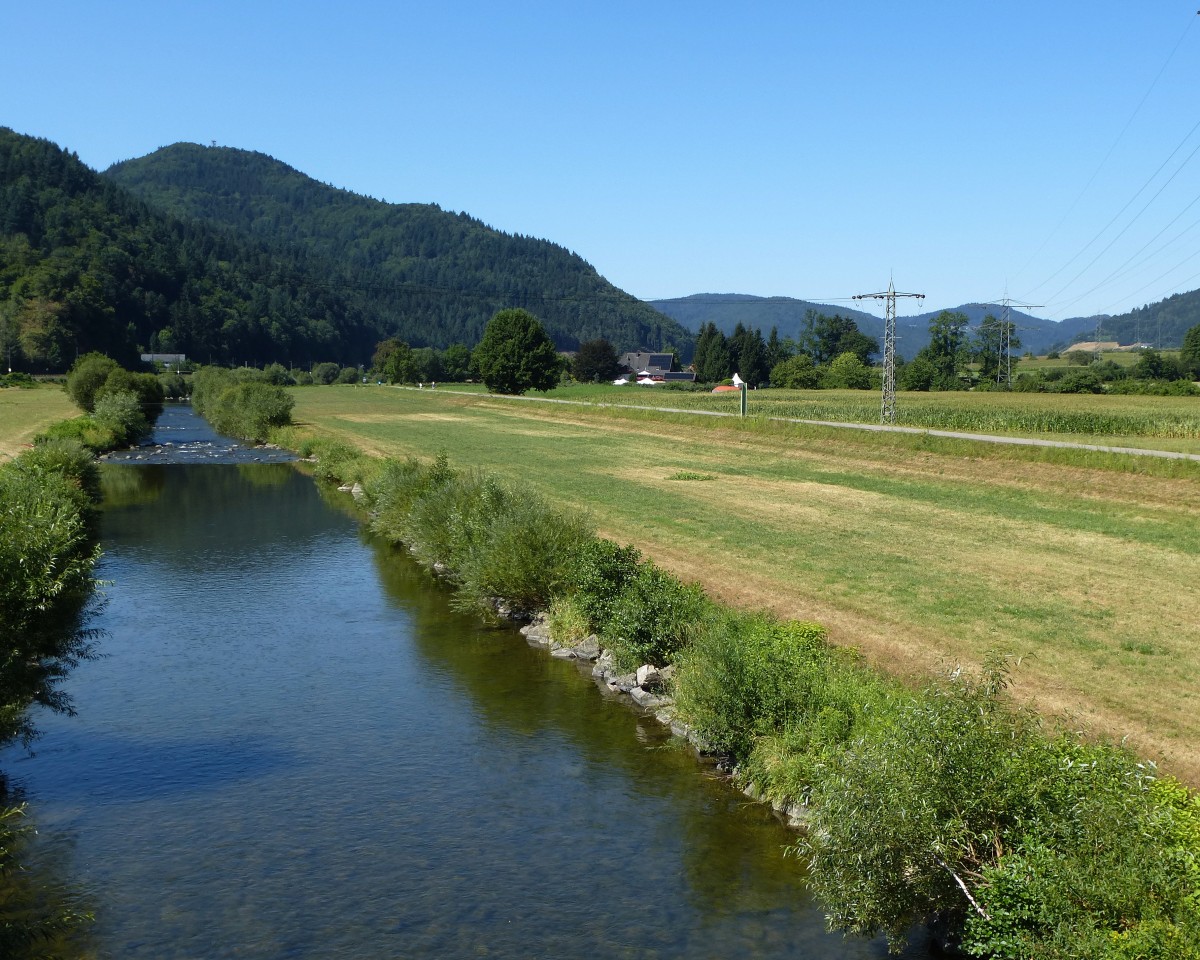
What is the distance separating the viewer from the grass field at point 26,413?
58088 millimetres

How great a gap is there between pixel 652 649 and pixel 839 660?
373cm

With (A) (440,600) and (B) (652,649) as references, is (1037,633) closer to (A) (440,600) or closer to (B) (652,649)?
(B) (652,649)

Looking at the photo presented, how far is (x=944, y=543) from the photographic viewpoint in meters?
28.5

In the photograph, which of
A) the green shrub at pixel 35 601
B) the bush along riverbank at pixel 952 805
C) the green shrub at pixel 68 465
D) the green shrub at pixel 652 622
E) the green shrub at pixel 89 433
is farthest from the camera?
the green shrub at pixel 89 433

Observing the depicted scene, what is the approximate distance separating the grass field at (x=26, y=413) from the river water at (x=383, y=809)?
35.2 m

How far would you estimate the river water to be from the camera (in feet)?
37.8

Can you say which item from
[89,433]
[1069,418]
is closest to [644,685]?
[1069,418]

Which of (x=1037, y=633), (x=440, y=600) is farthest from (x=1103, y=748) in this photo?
(x=440, y=600)

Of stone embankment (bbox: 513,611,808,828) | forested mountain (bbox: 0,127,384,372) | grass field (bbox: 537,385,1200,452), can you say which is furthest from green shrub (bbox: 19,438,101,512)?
forested mountain (bbox: 0,127,384,372)

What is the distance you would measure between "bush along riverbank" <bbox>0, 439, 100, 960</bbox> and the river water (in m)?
0.40

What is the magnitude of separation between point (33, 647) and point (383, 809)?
31.3 feet

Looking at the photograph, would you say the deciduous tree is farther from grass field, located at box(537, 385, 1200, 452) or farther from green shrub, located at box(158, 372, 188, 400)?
green shrub, located at box(158, 372, 188, 400)

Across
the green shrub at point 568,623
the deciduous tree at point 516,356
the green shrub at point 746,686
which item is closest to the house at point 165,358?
the deciduous tree at point 516,356

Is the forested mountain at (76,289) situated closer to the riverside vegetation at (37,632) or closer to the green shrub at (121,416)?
the green shrub at (121,416)
